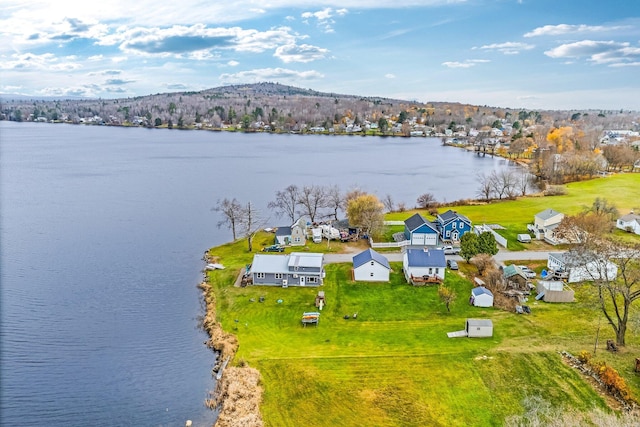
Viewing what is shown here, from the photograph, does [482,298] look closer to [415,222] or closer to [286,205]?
[415,222]

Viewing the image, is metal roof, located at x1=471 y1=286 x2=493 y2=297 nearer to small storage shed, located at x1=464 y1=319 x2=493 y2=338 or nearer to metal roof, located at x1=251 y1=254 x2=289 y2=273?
small storage shed, located at x1=464 y1=319 x2=493 y2=338

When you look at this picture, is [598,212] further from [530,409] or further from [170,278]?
[170,278]

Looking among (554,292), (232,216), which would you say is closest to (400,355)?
(554,292)

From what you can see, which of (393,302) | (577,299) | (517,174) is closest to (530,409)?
(393,302)

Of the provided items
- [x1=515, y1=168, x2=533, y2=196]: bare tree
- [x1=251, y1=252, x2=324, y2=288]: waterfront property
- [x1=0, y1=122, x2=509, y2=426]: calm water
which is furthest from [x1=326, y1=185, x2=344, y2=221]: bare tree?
[x1=515, y1=168, x2=533, y2=196]: bare tree

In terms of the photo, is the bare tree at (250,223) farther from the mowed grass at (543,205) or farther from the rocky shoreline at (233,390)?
the rocky shoreline at (233,390)
